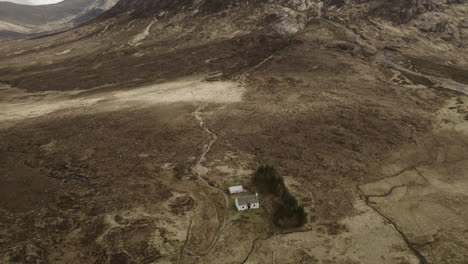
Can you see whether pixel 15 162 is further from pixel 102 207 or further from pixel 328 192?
pixel 328 192

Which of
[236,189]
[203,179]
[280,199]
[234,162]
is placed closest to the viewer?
[280,199]

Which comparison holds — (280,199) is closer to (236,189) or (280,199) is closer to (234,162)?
(236,189)

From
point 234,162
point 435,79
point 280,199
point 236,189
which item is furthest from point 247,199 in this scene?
point 435,79

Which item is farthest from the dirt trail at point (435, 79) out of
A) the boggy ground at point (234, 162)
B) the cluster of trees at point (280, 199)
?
the cluster of trees at point (280, 199)

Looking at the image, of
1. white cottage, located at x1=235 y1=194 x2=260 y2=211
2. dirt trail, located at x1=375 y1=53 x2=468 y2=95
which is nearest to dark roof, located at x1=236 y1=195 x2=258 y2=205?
white cottage, located at x1=235 y1=194 x2=260 y2=211

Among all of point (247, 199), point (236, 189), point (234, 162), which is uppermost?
point (247, 199)

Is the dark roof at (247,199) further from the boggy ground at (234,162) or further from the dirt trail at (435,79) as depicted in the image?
the dirt trail at (435,79)

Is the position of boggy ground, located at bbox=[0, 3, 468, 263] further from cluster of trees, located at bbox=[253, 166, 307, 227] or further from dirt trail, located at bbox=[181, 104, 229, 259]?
cluster of trees, located at bbox=[253, 166, 307, 227]
